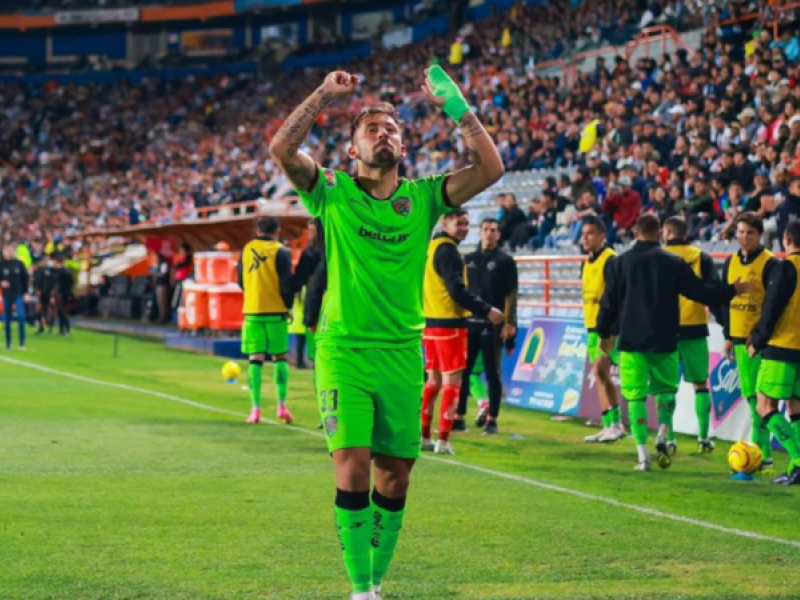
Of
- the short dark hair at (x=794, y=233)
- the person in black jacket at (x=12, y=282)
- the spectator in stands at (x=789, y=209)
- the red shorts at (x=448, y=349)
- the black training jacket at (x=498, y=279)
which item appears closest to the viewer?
the short dark hair at (x=794, y=233)

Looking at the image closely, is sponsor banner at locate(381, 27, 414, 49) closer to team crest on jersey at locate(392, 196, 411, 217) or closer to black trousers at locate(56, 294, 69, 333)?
black trousers at locate(56, 294, 69, 333)

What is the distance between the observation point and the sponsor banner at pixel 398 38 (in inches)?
2103

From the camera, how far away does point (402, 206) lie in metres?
6.41

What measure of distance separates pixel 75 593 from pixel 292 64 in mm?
55196

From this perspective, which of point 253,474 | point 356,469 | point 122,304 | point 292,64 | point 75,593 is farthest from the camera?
point 292,64

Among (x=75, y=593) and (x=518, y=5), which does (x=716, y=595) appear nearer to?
(x=75, y=593)

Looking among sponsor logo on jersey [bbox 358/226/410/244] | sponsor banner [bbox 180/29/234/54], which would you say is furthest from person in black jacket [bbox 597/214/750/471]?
sponsor banner [bbox 180/29/234/54]

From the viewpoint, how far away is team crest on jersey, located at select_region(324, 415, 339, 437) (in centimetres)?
628

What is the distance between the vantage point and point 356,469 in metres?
6.23

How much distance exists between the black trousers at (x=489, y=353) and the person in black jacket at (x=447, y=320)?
69.8 inches

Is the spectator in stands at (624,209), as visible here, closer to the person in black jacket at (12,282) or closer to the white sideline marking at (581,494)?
the white sideline marking at (581,494)

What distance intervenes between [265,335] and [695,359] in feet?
15.8

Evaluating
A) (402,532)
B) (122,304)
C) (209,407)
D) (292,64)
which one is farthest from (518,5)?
(402,532)

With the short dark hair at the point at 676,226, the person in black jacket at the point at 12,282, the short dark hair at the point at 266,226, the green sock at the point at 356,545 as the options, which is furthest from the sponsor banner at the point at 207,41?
the green sock at the point at 356,545
